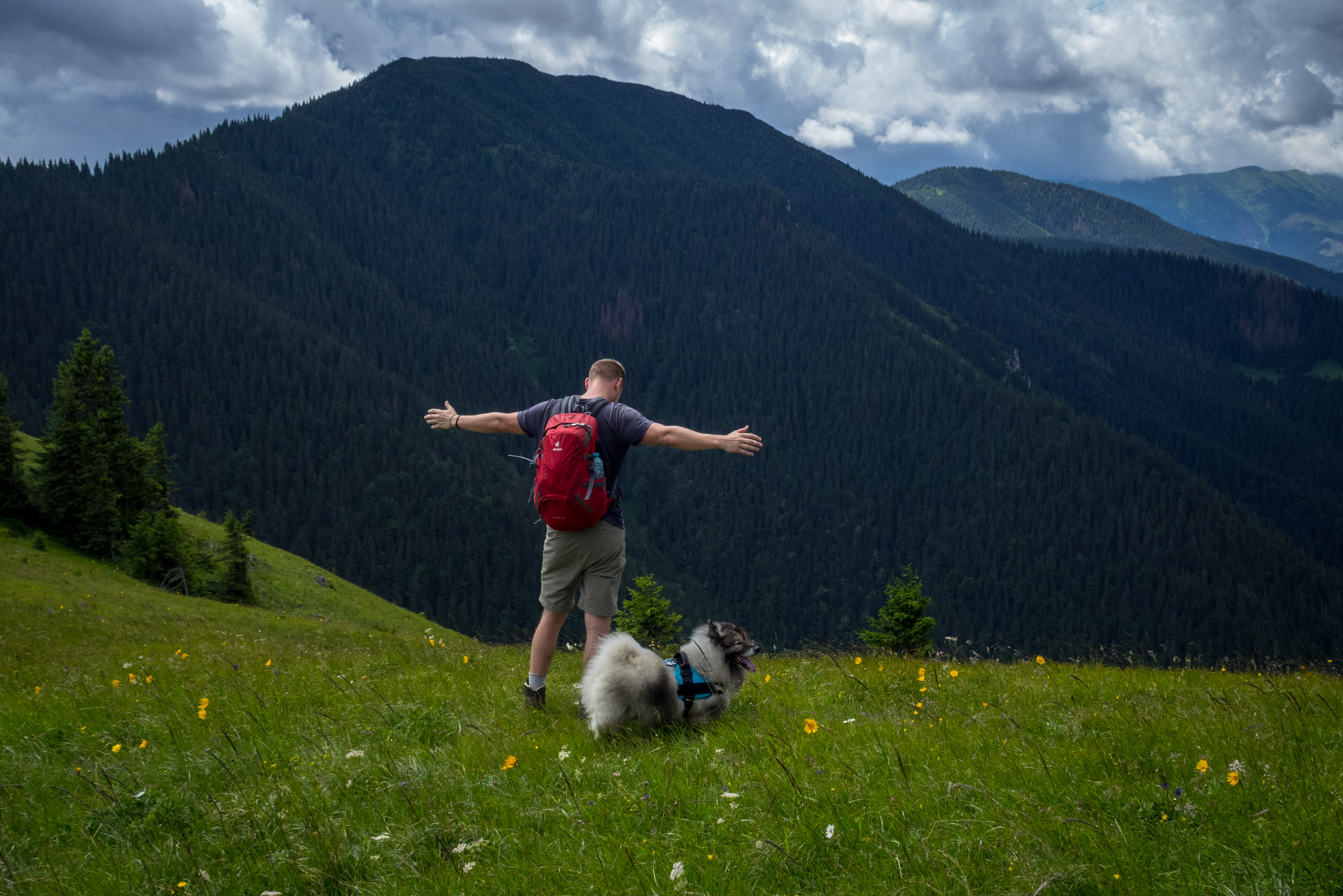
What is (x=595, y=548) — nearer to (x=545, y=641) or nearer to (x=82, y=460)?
(x=545, y=641)

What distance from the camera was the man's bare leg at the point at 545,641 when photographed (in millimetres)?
6422

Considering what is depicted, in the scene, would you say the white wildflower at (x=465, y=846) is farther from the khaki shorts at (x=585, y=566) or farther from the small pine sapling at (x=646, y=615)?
the small pine sapling at (x=646, y=615)

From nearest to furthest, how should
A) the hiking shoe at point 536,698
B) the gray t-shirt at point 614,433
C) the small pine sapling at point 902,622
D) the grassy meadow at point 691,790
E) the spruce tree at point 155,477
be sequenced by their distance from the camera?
1. the grassy meadow at point 691,790
2. the gray t-shirt at point 614,433
3. the hiking shoe at point 536,698
4. the small pine sapling at point 902,622
5. the spruce tree at point 155,477

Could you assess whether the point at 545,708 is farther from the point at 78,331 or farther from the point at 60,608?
the point at 78,331

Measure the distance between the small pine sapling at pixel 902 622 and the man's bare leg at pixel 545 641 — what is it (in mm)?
12974

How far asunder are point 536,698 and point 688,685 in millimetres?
1610

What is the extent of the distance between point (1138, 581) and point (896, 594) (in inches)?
7373

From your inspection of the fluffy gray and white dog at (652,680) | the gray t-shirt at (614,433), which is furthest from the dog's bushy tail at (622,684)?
the gray t-shirt at (614,433)

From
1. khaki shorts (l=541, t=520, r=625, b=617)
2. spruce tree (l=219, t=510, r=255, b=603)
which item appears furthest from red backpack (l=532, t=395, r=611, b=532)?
spruce tree (l=219, t=510, r=255, b=603)

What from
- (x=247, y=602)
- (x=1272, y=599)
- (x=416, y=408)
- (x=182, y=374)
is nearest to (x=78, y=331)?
(x=182, y=374)

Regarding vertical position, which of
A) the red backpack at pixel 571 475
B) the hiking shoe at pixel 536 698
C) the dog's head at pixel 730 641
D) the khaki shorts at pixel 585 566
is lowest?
the hiking shoe at pixel 536 698

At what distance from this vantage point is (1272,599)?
158375 millimetres

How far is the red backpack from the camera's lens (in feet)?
19.5

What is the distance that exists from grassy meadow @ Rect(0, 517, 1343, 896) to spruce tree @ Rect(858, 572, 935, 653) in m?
10.6
